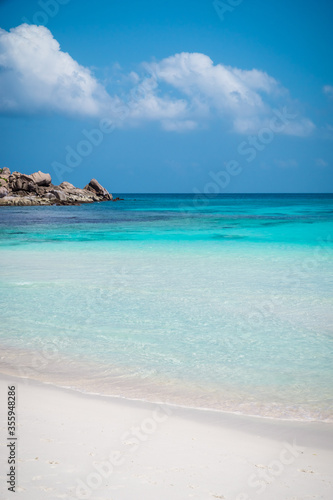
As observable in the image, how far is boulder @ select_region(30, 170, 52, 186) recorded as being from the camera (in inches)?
2739

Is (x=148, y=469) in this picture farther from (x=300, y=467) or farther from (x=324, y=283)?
(x=324, y=283)

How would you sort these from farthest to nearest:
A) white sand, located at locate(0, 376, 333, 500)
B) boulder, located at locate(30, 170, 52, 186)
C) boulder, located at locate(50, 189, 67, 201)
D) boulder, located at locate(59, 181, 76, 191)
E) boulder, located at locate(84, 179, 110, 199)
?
boulder, located at locate(84, 179, 110, 199), boulder, located at locate(59, 181, 76, 191), boulder, located at locate(50, 189, 67, 201), boulder, located at locate(30, 170, 52, 186), white sand, located at locate(0, 376, 333, 500)

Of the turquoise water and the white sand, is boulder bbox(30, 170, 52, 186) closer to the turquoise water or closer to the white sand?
the turquoise water

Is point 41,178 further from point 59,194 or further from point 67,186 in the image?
point 67,186

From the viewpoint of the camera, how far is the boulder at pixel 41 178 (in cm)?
6956

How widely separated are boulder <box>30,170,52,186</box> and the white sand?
6921cm

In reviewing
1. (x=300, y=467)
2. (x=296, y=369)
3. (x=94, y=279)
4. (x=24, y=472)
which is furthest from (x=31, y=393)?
(x=94, y=279)

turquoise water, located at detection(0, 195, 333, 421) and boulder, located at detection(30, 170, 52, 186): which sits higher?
boulder, located at detection(30, 170, 52, 186)

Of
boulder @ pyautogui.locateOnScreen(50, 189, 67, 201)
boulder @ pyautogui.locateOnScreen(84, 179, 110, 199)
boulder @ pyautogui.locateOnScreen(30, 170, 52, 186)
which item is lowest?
boulder @ pyautogui.locateOnScreen(50, 189, 67, 201)

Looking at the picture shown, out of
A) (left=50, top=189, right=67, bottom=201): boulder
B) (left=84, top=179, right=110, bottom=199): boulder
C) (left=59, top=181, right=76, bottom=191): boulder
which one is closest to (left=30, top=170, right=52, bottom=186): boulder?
(left=50, top=189, right=67, bottom=201): boulder

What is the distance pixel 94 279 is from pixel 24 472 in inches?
337

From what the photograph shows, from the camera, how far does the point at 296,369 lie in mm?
5465

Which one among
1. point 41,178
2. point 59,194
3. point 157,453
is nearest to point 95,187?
point 59,194

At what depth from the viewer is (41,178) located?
70375 millimetres
